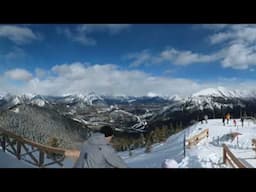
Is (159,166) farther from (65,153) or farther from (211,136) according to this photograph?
(65,153)

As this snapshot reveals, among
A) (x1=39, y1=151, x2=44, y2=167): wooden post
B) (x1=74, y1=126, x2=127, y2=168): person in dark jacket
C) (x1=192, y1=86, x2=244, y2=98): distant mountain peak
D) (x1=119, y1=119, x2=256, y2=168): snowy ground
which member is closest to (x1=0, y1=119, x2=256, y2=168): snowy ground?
(x1=119, y1=119, x2=256, y2=168): snowy ground

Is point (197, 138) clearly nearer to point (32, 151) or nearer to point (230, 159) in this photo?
point (230, 159)

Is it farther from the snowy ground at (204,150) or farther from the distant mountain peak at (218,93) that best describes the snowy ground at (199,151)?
the distant mountain peak at (218,93)

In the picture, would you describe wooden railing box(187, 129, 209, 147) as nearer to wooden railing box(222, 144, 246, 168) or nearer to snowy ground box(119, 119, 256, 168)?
snowy ground box(119, 119, 256, 168)

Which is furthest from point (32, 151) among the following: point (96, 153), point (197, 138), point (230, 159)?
point (230, 159)

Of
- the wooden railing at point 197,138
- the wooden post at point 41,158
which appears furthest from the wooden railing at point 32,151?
the wooden railing at point 197,138
